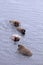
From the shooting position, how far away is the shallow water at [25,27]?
5672 mm

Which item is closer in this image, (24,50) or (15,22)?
(24,50)

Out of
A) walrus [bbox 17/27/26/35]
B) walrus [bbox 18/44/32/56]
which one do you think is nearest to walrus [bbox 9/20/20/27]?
walrus [bbox 17/27/26/35]

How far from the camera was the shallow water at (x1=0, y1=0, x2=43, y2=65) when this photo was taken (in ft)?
18.6

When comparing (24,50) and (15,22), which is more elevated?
(24,50)

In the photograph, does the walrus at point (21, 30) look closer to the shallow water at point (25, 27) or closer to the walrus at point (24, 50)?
the shallow water at point (25, 27)

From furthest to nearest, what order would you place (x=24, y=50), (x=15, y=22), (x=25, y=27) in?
1. (x=15, y=22)
2. (x=25, y=27)
3. (x=24, y=50)

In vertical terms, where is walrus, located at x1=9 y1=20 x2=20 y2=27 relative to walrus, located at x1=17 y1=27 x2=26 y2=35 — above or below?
below

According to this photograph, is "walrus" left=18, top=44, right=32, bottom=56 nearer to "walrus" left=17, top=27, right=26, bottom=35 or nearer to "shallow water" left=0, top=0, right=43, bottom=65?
"shallow water" left=0, top=0, right=43, bottom=65

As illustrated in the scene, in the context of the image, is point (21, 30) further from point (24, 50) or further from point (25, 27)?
point (24, 50)

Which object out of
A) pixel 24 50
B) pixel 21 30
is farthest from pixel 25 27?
pixel 24 50

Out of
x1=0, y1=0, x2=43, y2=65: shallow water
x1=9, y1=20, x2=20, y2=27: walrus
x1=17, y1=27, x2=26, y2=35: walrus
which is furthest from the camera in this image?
x1=9, y1=20, x2=20, y2=27: walrus

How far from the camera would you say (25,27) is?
6.74 metres

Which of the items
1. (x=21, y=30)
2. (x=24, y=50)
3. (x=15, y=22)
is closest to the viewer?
(x=24, y=50)

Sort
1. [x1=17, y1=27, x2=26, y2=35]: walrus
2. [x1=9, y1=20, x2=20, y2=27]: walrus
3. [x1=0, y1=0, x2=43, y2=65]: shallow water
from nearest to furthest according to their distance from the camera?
[x1=0, y1=0, x2=43, y2=65]: shallow water
[x1=17, y1=27, x2=26, y2=35]: walrus
[x1=9, y1=20, x2=20, y2=27]: walrus
